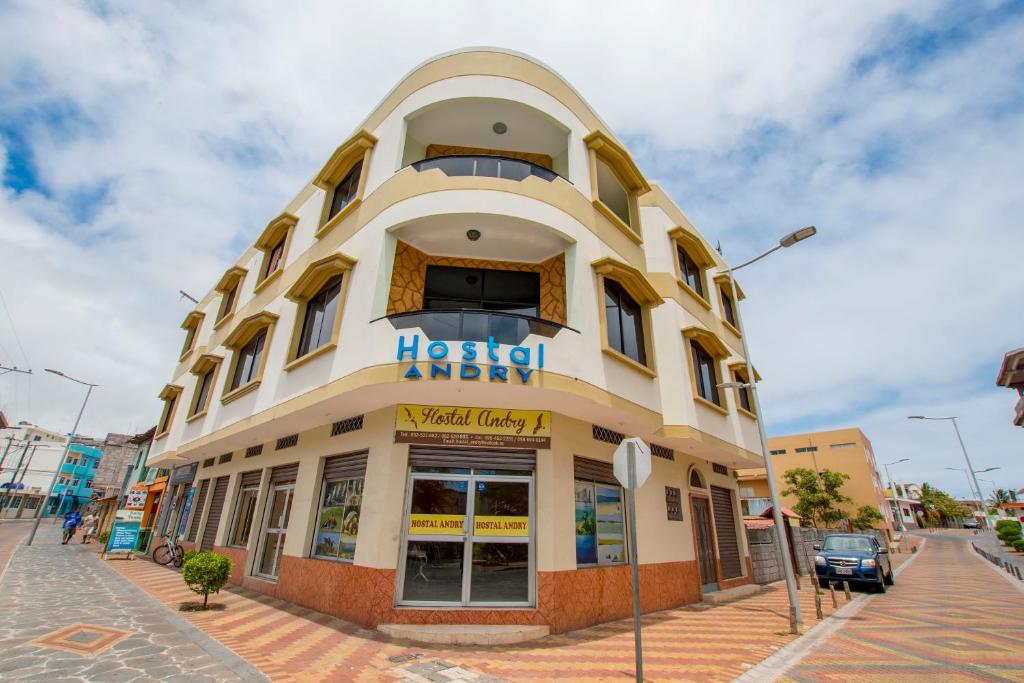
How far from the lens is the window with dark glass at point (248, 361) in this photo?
45.3 feet

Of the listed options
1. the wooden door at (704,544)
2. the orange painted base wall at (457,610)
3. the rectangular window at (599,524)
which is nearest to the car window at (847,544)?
the wooden door at (704,544)

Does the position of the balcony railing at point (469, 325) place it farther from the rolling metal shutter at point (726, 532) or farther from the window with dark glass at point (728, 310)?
the window with dark glass at point (728, 310)

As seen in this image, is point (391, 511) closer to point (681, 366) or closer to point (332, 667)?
point (332, 667)

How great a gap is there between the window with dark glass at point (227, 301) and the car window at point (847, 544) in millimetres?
24589

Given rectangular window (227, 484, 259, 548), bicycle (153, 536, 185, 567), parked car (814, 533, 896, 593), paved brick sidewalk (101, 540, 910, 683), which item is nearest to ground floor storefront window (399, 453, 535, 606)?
paved brick sidewalk (101, 540, 910, 683)

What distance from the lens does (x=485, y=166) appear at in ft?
32.8

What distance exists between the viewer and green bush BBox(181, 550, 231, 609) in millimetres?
9078

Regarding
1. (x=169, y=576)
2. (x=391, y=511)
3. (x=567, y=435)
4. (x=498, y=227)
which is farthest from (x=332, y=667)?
(x=169, y=576)

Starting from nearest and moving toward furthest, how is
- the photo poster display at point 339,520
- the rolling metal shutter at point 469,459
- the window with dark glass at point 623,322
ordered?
the rolling metal shutter at point 469,459 < the photo poster display at point 339,520 < the window with dark glass at point 623,322

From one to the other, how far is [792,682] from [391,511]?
21.4 feet

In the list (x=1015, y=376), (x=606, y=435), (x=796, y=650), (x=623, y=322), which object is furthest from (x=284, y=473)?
(x=1015, y=376)

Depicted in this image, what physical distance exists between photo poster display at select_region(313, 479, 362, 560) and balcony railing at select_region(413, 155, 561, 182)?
23.2ft

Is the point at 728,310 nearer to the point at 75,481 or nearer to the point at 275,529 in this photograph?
the point at 275,529

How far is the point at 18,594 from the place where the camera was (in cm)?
974
